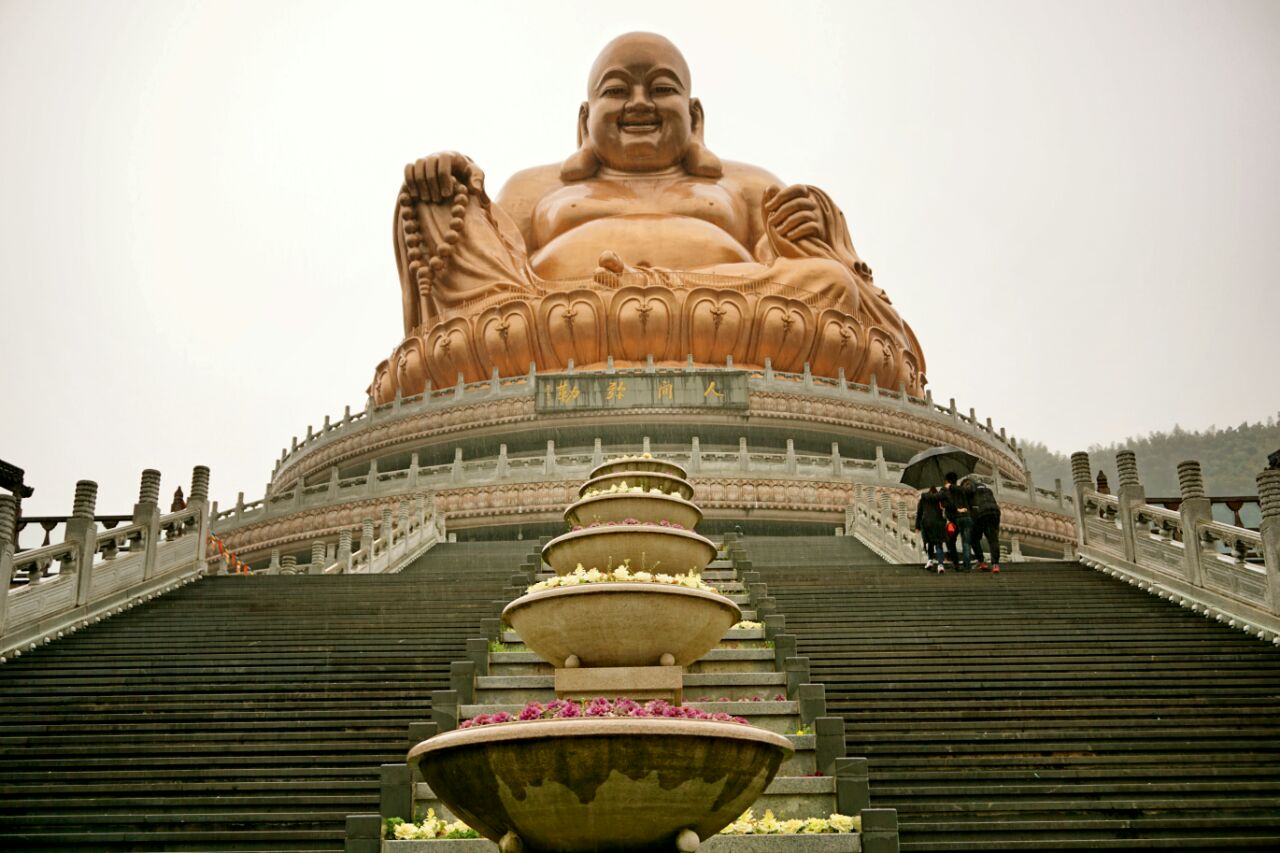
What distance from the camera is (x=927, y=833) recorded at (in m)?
6.12

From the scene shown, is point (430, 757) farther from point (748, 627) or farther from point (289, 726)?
point (748, 627)

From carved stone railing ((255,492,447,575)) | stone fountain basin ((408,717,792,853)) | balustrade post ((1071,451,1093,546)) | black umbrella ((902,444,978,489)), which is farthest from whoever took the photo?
black umbrella ((902,444,978,489))

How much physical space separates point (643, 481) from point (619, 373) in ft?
40.9

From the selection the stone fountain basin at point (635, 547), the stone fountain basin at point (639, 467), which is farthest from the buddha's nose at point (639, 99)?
the stone fountain basin at point (635, 547)

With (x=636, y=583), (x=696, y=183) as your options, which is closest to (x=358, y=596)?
(x=636, y=583)

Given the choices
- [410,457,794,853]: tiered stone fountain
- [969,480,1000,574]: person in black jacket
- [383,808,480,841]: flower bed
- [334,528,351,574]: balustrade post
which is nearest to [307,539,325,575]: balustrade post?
[334,528,351,574]: balustrade post

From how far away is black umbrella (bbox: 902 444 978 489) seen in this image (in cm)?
1459

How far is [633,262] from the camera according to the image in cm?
2702

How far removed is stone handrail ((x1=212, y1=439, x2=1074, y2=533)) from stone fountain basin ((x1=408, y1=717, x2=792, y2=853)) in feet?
48.8

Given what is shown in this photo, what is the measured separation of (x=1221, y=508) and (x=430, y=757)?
5083cm

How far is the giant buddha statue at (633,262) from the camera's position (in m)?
25.0

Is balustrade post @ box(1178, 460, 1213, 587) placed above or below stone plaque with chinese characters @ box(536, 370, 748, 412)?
below

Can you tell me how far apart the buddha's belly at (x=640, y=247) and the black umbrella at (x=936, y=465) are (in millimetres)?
12895

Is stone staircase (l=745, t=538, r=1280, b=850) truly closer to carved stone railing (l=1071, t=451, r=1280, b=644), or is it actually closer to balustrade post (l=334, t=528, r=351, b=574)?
carved stone railing (l=1071, t=451, r=1280, b=644)
